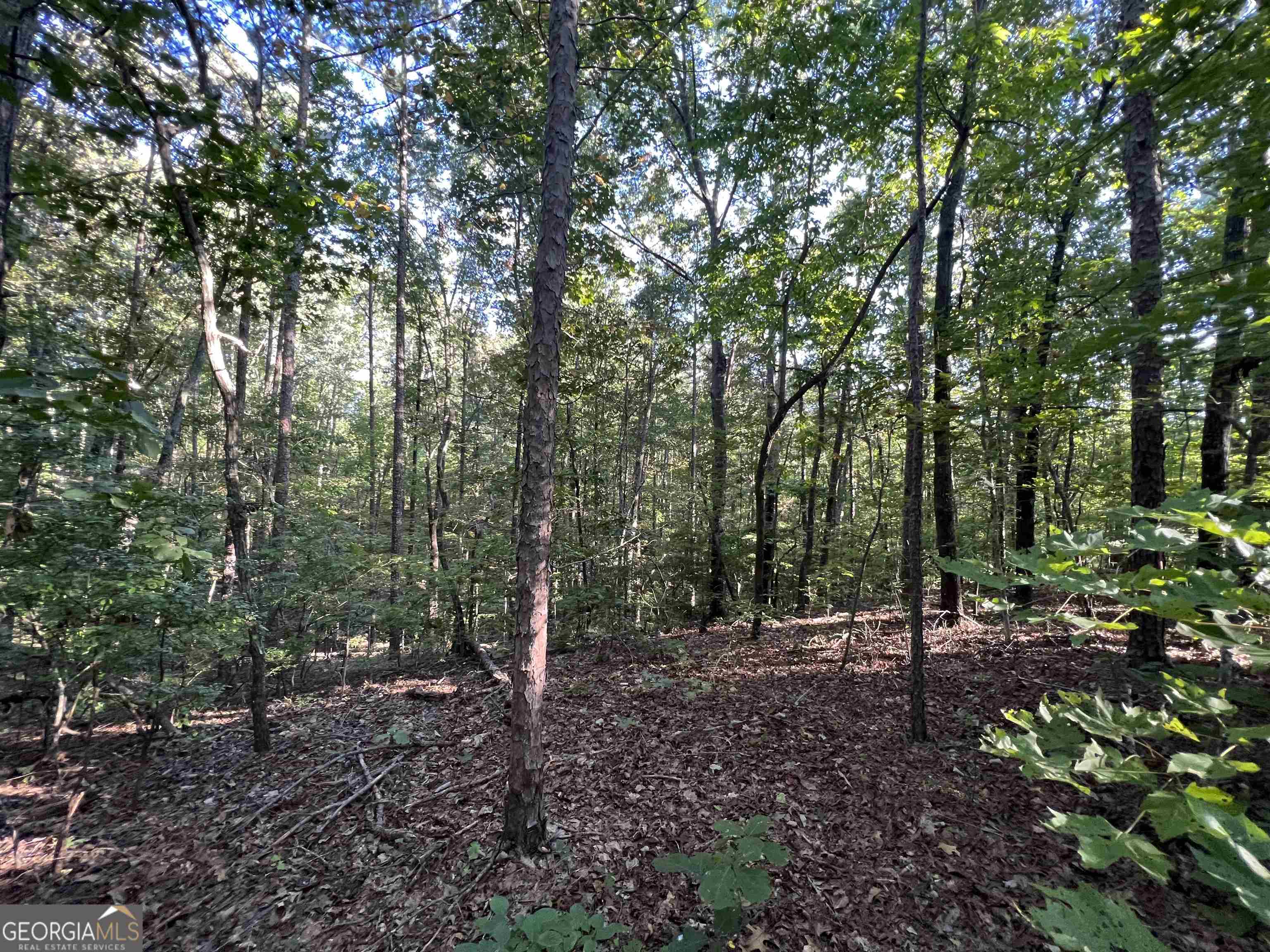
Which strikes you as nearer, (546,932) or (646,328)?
(546,932)

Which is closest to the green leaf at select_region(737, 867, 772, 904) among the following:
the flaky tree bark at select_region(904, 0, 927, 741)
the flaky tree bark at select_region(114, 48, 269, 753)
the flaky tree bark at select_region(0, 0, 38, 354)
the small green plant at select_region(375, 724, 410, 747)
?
the flaky tree bark at select_region(904, 0, 927, 741)

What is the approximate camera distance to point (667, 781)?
4.59 m

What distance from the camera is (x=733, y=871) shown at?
110 inches

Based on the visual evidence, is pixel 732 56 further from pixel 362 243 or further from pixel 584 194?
pixel 362 243

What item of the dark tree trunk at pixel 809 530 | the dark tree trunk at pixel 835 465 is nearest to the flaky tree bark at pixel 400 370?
the dark tree trunk at pixel 809 530

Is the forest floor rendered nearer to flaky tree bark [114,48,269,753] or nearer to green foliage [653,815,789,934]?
green foliage [653,815,789,934]

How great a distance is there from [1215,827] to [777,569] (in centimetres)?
1108

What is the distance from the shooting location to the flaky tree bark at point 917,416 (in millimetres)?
4434

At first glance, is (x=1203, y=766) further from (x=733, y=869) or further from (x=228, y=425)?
(x=228, y=425)

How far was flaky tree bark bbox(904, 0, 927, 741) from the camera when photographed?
4.43m

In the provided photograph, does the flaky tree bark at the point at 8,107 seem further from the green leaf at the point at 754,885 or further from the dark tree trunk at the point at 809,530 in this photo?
the dark tree trunk at the point at 809,530

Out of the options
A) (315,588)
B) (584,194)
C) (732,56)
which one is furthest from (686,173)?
(315,588)

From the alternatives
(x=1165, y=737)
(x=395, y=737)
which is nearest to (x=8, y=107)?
(x=395, y=737)

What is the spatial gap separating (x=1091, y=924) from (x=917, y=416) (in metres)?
3.72
